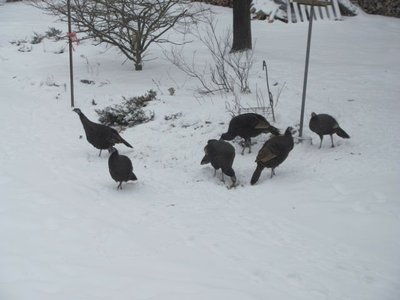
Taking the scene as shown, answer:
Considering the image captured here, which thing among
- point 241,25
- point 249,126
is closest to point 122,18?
point 241,25

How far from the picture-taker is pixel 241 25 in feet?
42.5

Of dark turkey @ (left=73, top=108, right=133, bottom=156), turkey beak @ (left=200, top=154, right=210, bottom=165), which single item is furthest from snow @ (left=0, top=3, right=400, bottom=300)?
dark turkey @ (left=73, top=108, right=133, bottom=156)

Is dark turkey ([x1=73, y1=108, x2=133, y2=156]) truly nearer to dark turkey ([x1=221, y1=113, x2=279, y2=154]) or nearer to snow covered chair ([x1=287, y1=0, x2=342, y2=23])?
dark turkey ([x1=221, y1=113, x2=279, y2=154])

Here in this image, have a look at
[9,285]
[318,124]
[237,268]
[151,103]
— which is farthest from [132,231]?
[151,103]

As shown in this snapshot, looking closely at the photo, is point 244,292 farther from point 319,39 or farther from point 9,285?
point 319,39

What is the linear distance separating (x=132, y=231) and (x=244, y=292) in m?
1.87

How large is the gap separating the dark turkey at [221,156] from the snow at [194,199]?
0.79ft

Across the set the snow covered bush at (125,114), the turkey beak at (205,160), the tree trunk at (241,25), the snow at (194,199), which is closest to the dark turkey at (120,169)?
the snow at (194,199)

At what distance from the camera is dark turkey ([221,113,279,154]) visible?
7.88 meters

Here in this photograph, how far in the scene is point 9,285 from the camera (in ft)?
12.7

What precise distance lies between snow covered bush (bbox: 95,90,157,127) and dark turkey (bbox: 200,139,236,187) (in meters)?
2.66

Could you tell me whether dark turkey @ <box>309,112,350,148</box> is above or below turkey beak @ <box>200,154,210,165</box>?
above

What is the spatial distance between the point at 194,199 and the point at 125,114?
375 cm

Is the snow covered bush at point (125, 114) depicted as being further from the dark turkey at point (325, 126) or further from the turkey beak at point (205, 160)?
the dark turkey at point (325, 126)
